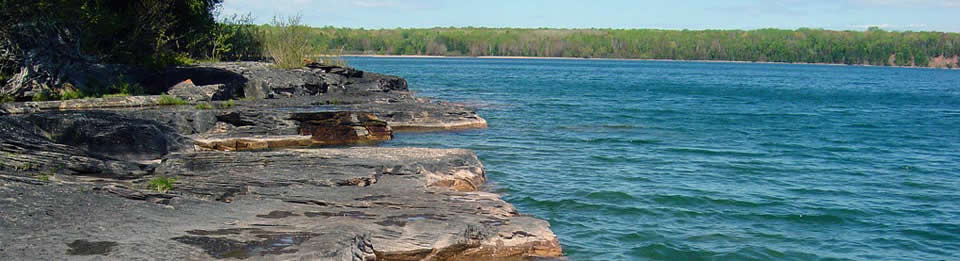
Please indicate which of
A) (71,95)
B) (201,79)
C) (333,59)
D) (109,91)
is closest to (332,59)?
(333,59)

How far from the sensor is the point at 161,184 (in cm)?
920

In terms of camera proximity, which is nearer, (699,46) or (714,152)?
(714,152)

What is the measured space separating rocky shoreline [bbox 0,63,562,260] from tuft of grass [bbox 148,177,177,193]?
0.05 meters

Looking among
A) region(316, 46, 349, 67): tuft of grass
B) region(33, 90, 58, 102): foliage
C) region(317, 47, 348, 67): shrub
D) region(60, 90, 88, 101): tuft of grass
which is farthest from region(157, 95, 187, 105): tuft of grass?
region(317, 47, 348, 67): shrub

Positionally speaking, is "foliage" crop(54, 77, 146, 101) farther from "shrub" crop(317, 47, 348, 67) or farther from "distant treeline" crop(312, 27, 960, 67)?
"distant treeline" crop(312, 27, 960, 67)

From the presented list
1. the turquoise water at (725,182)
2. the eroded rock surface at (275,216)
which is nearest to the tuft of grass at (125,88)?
the turquoise water at (725,182)

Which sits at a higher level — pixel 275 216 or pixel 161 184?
pixel 161 184

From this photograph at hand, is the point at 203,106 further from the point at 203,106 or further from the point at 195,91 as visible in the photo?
the point at 195,91

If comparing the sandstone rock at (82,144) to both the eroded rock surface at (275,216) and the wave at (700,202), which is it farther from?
A: the wave at (700,202)

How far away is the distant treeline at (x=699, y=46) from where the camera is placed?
15325cm

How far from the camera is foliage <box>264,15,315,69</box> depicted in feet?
102

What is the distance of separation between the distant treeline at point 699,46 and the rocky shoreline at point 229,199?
129296 mm

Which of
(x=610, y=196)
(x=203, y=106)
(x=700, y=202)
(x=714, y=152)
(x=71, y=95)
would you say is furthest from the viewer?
(x=71, y=95)

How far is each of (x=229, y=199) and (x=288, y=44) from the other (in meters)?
23.6
